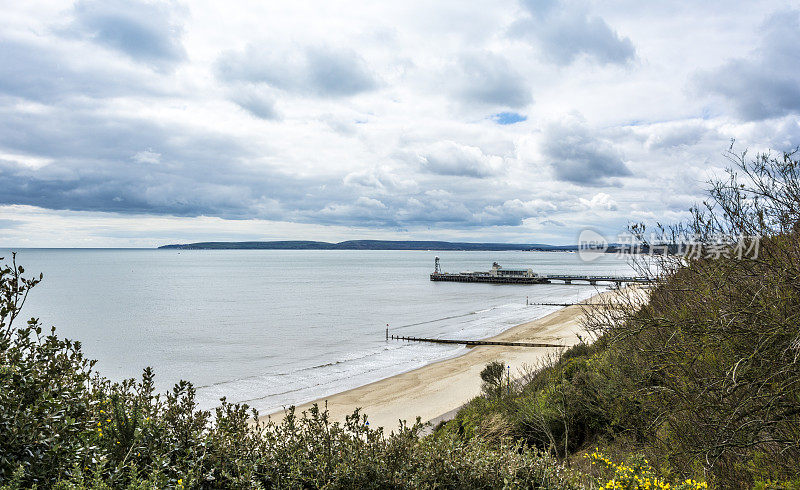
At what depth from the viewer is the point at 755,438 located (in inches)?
240

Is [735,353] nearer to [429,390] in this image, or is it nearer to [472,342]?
[429,390]

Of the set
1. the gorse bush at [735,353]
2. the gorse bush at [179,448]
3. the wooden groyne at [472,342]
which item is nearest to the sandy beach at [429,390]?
the wooden groyne at [472,342]

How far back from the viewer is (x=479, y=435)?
6.60 meters

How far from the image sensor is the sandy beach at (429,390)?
75.1 ft

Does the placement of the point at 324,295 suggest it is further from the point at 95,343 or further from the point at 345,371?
the point at 345,371

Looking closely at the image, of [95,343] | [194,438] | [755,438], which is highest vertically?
[194,438]

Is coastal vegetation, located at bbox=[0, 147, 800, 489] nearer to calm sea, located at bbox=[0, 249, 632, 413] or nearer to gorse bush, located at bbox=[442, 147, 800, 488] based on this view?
gorse bush, located at bbox=[442, 147, 800, 488]

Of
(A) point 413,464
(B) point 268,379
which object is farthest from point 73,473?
(B) point 268,379

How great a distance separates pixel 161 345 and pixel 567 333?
3612 centimetres

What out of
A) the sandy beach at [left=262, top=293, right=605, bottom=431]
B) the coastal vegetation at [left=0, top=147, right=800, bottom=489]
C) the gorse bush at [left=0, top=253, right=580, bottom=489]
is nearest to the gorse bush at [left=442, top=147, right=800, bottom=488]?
the coastal vegetation at [left=0, top=147, right=800, bottom=489]

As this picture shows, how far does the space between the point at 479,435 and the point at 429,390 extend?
21.6 meters

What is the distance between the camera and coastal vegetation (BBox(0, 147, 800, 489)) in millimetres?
3910

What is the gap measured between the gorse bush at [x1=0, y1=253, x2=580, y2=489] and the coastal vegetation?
0.6 inches

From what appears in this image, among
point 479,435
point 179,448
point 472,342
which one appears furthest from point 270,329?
point 179,448
